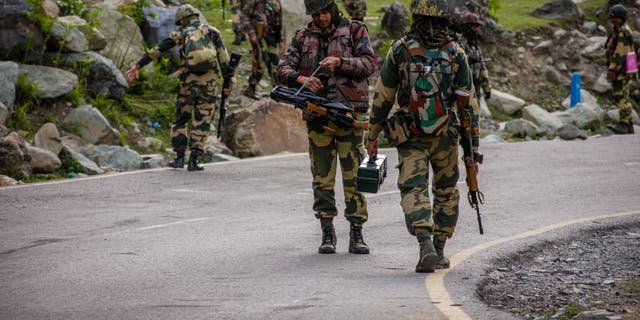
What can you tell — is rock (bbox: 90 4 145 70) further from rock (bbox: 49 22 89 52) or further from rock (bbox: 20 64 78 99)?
rock (bbox: 20 64 78 99)

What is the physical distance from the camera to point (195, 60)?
596 inches

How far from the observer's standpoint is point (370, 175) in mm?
8547

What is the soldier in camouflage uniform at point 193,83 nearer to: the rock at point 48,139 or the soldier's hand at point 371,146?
the rock at point 48,139

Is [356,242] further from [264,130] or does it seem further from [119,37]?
[119,37]

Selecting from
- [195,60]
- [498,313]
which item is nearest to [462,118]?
→ [498,313]

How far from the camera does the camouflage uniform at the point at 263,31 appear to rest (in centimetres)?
2028

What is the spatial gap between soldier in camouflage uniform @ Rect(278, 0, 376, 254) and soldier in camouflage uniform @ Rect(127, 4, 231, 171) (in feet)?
20.0

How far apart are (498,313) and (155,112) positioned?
44.5ft

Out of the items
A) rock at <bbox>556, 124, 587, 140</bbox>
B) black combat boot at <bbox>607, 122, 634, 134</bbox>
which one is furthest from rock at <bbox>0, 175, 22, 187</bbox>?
black combat boot at <bbox>607, 122, 634, 134</bbox>

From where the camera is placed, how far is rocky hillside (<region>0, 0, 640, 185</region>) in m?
16.1

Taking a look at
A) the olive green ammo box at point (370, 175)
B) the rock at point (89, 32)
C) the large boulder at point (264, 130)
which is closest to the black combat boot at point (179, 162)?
the large boulder at point (264, 130)

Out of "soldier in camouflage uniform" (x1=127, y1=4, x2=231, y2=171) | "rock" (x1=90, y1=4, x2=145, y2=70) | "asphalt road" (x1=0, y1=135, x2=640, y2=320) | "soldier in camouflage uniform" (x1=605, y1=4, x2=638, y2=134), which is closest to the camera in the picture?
"asphalt road" (x1=0, y1=135, x2=640, y2=320)

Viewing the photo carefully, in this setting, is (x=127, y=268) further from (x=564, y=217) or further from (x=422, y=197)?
(x=564, y=217)

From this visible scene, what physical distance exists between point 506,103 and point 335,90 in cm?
1679
